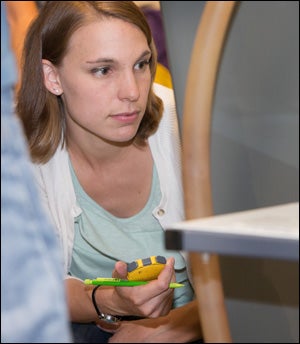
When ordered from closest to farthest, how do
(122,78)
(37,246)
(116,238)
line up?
(37,246), (122,78), (116,238)

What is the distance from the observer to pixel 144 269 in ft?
4.26

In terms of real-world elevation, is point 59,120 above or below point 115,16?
below

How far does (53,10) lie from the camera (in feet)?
4.70

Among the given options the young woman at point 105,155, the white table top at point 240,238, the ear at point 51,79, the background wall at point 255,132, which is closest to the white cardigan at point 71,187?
the young woman at point 105,155

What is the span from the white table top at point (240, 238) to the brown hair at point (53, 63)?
0.76 metres

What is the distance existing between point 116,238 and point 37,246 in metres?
A: 0.83

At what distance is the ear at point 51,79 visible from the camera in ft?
4.83

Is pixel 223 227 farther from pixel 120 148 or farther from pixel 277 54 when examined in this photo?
pixel 120 148

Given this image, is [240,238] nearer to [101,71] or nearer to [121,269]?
[121,269]

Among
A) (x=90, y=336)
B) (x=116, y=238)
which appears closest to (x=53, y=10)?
(x=116, y=238)

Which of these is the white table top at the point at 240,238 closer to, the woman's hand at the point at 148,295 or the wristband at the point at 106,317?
the woman's hand at the point at 148,295

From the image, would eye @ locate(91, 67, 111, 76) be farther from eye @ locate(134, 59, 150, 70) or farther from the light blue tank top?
the light blue tank top

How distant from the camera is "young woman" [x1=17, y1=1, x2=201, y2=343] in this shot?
1.34 metres

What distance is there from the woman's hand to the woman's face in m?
0.24
